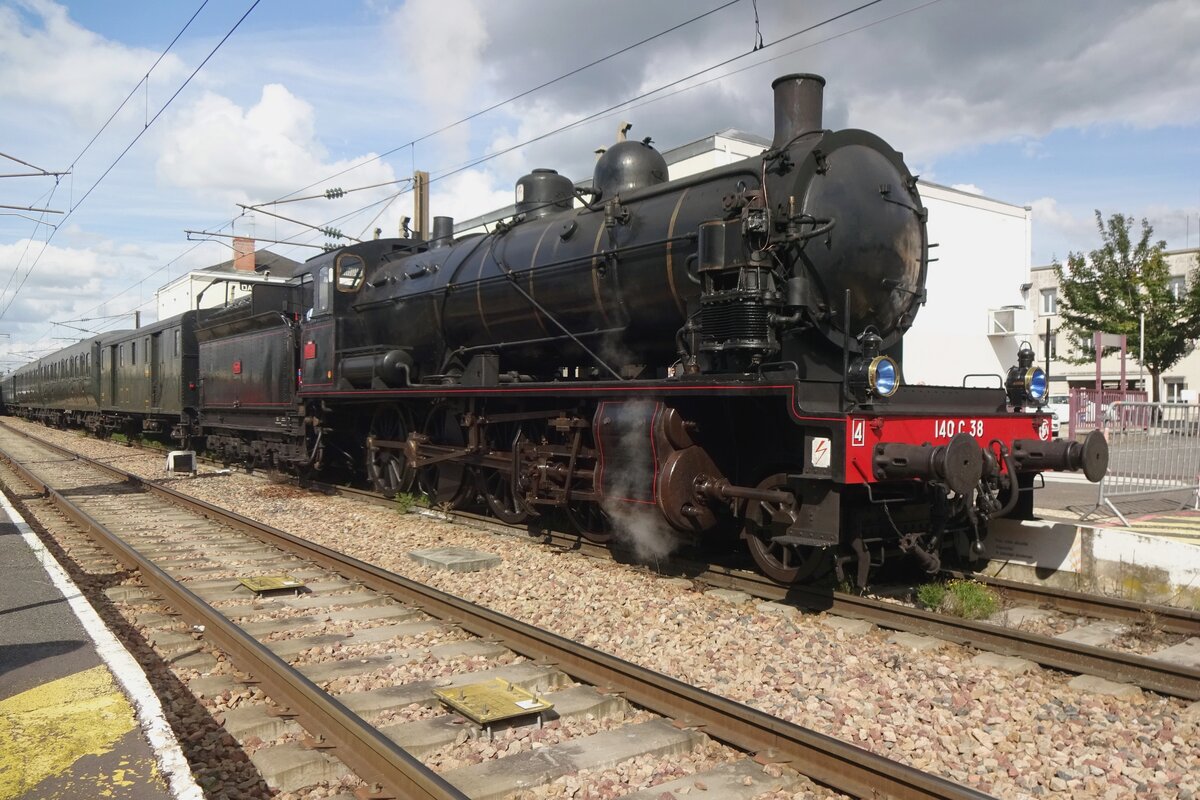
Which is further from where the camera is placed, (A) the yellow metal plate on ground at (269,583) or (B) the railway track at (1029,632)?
(A) the yellow metal plate on ground at (269,583)

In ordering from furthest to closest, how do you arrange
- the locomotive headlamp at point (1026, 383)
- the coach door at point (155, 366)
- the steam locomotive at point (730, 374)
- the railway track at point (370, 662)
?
the coach door at point (155, 366) < the locomotive headlamp at point (1026, 383) < the steam locomotive at point (730, 374) < the railway track at point (370, 662)

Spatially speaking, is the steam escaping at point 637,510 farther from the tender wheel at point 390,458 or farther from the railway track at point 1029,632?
the tender wheel at point 390,458

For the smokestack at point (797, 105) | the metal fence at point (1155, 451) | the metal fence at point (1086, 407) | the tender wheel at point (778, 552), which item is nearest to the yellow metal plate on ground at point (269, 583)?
the tender wheel at point (778, 552)

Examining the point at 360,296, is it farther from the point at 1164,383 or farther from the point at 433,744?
the point at 1164,383

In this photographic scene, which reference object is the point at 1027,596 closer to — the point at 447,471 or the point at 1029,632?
the point at 1029,632

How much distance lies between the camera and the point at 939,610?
6.44 meters

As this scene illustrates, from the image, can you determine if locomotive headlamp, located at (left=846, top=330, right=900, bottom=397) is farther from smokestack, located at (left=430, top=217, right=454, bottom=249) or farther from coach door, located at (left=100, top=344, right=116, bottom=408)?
coach door, located at (left=100, top=344, right=116, bottom=408)

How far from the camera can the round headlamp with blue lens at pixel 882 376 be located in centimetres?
592

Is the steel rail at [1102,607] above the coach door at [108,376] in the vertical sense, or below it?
below

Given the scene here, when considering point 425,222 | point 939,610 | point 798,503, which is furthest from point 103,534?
point 425,222

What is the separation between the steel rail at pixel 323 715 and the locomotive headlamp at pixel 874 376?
3826mm

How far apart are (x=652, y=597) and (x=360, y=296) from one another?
293 inches

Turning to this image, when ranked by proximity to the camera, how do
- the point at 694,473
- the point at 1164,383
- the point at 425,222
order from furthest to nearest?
the point at 1164,383, the point at 425,222, the point at 694,473

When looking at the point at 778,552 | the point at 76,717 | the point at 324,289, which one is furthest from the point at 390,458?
the point at 76,717
